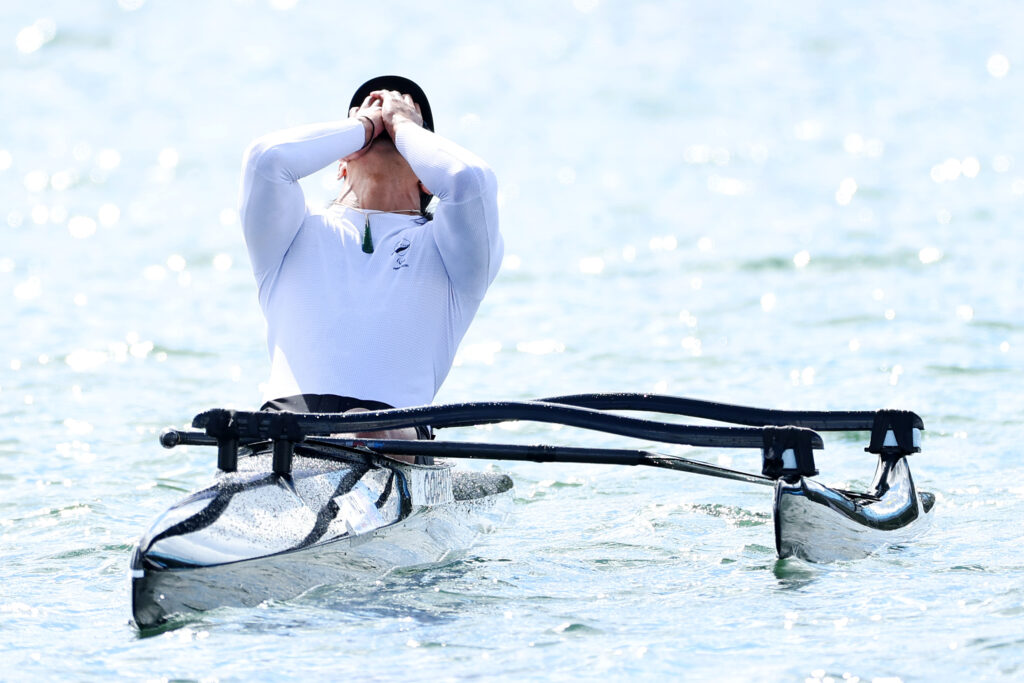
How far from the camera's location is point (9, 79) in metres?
17.0

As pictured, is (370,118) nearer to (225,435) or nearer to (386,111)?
(386,111)

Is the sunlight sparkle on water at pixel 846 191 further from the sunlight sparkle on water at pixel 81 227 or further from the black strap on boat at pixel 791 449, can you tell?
the black strap on boat at pixel 791 449

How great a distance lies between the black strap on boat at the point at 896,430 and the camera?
4324 millimetres

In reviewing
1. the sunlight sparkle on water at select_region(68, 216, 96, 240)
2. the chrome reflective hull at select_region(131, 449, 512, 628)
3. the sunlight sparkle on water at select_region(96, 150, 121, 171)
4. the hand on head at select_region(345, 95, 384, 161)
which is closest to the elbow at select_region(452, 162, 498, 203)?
the hand on head at select_region(345, 95, 384, 161)

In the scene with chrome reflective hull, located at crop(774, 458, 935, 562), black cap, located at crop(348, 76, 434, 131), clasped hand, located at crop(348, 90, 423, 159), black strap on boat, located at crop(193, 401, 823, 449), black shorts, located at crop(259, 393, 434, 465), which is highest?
black cap, located at crop(348, 76, 434, 131)

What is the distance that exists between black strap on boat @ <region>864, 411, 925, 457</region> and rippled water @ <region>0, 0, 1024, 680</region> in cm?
32

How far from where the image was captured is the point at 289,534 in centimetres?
372

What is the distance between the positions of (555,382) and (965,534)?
11.0 ft

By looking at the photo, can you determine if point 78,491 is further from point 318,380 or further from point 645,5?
point 645,5

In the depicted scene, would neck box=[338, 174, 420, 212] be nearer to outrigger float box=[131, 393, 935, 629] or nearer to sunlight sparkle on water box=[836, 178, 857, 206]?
outrigger float box=[131, 393, 935, 629]

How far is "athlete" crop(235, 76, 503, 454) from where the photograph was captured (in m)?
4.28

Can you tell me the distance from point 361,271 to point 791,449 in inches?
57.3

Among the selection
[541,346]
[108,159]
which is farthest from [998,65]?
[541,346]

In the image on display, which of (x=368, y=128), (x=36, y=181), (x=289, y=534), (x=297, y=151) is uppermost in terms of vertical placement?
(x=36, y=181)
